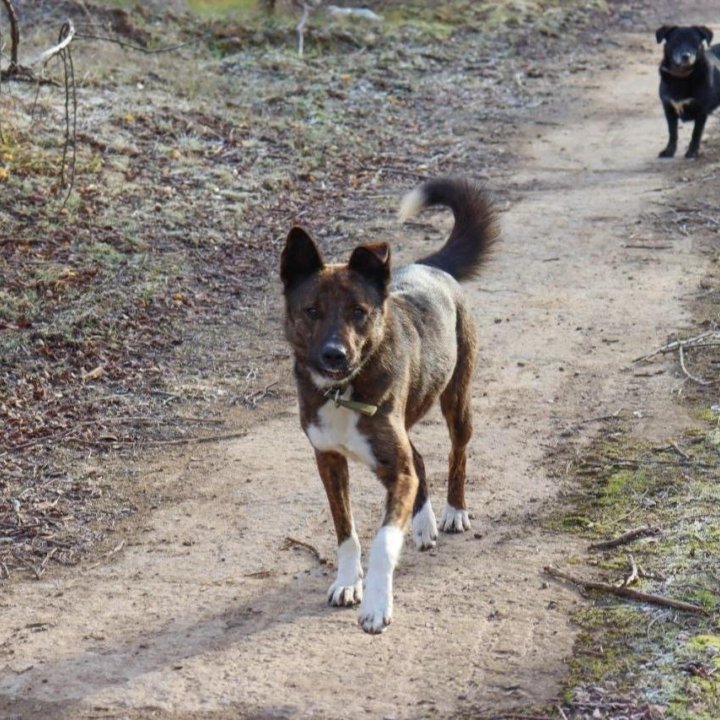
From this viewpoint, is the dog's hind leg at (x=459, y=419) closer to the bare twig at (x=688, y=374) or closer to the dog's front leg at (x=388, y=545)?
the dog's front leg at (x=388, y=545)

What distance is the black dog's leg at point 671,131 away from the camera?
1335 centimetres

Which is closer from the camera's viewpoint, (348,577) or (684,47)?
(348,577)

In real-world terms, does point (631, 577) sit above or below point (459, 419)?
below

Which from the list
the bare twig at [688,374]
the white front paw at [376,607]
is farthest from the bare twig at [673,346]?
the white front paw at [376,607]

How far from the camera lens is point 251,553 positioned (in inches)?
230

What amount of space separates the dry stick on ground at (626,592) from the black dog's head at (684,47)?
9.36m

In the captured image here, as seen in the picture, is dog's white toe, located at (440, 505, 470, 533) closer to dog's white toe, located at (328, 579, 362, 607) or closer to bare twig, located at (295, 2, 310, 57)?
dog's white toe, located at (328, 579, 362, 607)

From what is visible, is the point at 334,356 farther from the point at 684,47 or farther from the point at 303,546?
the point at 684,47

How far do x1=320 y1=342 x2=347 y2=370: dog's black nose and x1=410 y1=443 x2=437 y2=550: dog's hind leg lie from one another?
3.08ft

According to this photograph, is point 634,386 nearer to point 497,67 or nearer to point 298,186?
point 298,186

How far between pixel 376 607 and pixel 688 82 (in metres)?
10.1

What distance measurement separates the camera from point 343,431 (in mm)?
5316

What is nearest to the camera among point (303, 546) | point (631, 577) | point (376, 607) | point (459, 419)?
point (376, 607)

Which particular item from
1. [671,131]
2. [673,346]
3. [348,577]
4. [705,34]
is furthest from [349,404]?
[705,34]
